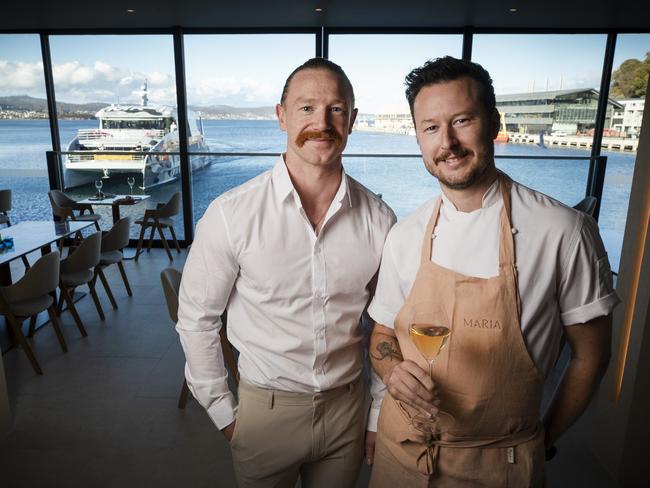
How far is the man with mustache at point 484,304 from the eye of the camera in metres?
1.15

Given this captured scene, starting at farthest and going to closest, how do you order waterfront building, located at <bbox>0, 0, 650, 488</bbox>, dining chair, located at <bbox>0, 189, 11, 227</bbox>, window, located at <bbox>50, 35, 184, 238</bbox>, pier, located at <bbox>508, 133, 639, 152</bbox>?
window, located at <bbox>50, 35, 184, 238</bbox> < pier, located at <bbox>508, 133, 639, 152</bbox> < dining chair, located at <bbox>0, 189, 11, 227</bbox> < waterfront building, located at <bbox>0, 0, 650, 488</bbox>

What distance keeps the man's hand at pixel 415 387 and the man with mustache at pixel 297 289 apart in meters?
0.33

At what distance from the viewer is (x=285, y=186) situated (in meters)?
1.45

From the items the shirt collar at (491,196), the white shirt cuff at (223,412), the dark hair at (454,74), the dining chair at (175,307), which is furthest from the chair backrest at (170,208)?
the shirt collar at (491,196)

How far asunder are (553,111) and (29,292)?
7.38 metres

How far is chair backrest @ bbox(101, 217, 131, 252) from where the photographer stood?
15.1 feet

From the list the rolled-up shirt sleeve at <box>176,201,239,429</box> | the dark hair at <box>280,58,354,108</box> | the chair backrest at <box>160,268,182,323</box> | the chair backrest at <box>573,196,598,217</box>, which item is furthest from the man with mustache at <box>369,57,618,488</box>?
the chair backrest at <box>573,196,598,217</box>

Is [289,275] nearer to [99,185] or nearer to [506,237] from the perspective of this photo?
[506,237]

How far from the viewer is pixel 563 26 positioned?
6.14 metres

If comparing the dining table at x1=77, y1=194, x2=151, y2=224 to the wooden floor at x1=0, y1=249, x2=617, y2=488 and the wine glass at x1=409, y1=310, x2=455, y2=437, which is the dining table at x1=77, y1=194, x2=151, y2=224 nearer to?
the wooden floor at x1=0, y1=249, x2=617, y2=488

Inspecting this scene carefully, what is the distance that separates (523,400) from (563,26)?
254 inches

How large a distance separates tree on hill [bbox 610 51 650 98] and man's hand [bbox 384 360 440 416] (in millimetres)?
6821

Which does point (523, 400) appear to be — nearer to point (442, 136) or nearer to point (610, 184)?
point (442, 136)

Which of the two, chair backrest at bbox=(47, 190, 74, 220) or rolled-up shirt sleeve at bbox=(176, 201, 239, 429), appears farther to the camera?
chair backrest at bbox=(47, 190, 74, 220)
